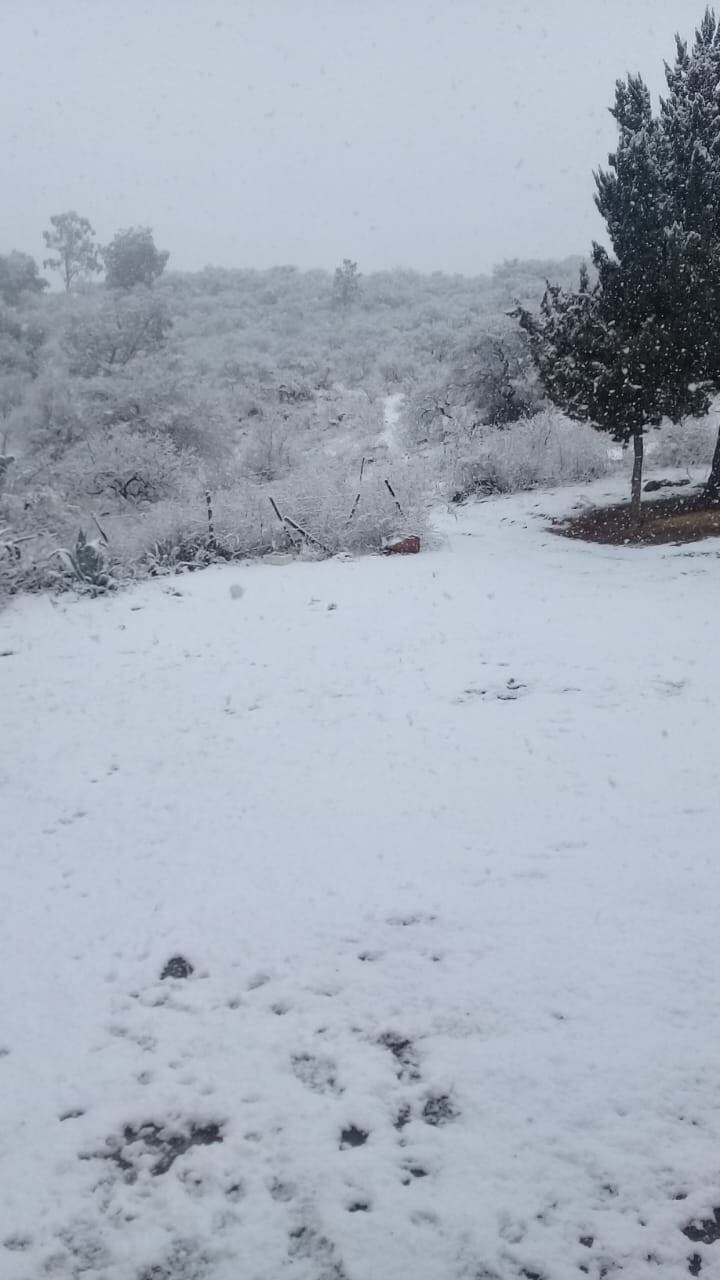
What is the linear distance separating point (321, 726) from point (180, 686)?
1.77m

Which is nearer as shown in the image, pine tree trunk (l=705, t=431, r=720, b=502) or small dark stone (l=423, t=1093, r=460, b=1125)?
small dark stone (l=423, t=1093, r=460, b=1125)

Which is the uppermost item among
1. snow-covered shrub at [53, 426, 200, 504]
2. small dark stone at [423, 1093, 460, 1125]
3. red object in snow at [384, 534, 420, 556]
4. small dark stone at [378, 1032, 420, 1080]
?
snow-covered shrub at [53, 426, 200, 504]

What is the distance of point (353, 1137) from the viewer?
233 centimetres

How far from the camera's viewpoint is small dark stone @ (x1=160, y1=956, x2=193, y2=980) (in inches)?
123

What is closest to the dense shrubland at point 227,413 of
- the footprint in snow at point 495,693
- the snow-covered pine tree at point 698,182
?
the snow-covered pine tree at point 698,182

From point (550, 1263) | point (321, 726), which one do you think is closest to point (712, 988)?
point (550, 1263)

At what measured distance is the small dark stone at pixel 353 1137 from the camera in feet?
7.55

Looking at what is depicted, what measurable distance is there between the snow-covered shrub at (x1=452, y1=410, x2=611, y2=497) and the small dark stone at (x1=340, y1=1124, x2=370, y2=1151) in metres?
18.1

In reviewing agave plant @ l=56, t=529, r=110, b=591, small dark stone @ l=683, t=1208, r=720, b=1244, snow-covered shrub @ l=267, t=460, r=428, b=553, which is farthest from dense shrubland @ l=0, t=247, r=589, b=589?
small dark stone @ l=683, t=1208, r=720, b=1244

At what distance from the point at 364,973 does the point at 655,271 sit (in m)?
14.3

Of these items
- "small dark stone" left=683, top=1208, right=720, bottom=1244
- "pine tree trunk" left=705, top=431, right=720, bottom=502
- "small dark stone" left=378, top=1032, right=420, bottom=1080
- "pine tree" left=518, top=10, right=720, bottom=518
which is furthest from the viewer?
"pine tree trunk" left=705, top=431, right=720, bottom=502

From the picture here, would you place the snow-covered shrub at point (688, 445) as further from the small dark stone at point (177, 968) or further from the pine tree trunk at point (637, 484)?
the small dark stone at point (177, 968)

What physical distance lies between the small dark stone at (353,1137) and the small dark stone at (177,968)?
108 cm

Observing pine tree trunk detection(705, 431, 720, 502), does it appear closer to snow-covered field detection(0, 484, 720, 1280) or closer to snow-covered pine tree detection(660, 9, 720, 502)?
snow-covered pine tree detection(660, 9, 720, 502)
